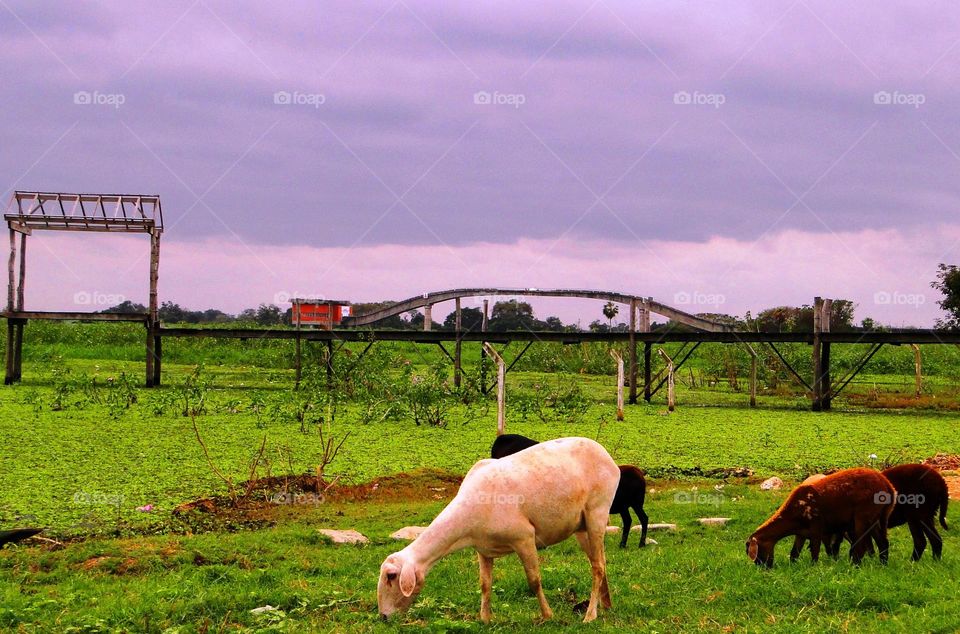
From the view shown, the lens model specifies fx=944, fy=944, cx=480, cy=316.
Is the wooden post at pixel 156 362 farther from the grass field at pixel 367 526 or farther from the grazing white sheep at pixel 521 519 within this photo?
the grazing white sheep at pixel 521 519

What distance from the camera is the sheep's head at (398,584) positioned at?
645cm

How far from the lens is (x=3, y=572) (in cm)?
825

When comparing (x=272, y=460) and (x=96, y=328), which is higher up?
(x=96, y=328)

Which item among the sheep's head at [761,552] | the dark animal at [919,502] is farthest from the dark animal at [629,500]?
the dark animal at [919,502]

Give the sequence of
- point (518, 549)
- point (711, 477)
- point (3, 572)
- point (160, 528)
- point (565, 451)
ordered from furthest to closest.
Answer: point (711, 477), point (160, 528), point (3, 572), point (565, 451), point (518, 549)

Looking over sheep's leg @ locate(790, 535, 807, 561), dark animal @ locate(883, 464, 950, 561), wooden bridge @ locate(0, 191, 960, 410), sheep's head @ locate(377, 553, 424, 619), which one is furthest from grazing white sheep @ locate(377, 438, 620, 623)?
wooden bridge @ locate(0, 191, 960, 410)

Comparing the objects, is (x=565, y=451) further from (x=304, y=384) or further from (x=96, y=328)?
(x=96, y=328)

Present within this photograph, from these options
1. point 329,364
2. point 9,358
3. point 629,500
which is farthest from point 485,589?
point 9,358

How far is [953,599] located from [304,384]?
84.0 ft

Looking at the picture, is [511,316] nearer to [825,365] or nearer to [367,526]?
[825,365]

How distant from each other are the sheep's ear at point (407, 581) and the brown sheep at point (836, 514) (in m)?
3.24

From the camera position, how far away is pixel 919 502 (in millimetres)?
8320

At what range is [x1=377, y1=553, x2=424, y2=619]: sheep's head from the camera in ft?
21.2

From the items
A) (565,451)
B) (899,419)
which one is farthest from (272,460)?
(899,419)
